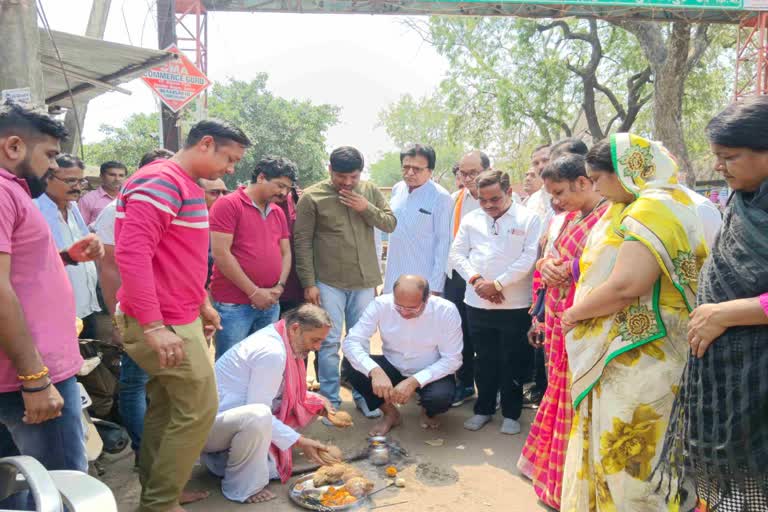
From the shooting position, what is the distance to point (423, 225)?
490cm

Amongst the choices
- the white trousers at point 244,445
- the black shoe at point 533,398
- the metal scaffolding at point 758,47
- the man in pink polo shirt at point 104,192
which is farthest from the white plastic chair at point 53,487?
the metal scaffolding at point 758,47

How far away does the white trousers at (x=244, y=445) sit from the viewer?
319 cm

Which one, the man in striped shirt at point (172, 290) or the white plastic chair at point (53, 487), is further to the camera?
the man in striped shirt at point (172, 290)

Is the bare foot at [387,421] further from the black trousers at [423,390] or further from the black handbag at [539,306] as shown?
the black handbag at [539,306]

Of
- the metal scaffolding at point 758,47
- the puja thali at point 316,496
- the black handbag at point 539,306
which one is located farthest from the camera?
the metal scaffolding at point 758,47

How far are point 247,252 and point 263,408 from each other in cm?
131

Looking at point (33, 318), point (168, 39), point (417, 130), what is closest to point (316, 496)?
point (33, 318)

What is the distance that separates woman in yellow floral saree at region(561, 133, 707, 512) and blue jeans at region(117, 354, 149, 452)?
2.46 m

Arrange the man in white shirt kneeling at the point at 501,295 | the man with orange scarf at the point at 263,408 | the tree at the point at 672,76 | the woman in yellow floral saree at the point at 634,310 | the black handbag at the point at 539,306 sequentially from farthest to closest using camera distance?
the tree at the point at 672,76, the man in white shirt kneeling at the point at 501,295, the black handbag at the point at 539,306, the man with orange scarf at the point at 263,408, the woman in yellow floral saree at the point at 634,310

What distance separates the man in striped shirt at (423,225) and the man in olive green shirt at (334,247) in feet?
1.31

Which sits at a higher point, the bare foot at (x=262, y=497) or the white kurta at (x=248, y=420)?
the white kurta at (x=248, y=420)

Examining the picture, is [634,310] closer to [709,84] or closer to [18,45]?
[18,45]

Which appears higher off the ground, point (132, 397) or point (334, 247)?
point (334, 247)

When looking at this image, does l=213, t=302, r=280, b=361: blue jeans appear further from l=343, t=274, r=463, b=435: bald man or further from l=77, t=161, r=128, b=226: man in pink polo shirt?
l=77, t=161, r=128, b=226: man in pink polo shirt
